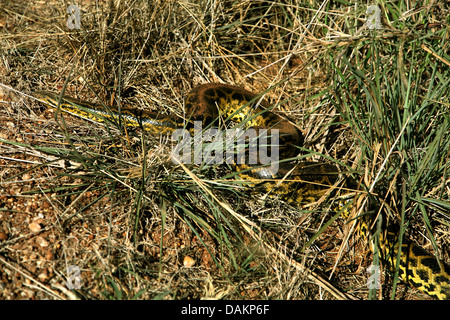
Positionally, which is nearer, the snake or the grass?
the grass

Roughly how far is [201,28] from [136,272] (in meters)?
3.35

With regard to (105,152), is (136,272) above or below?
below

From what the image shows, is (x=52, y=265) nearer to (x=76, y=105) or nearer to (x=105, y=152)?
(x=105, y=152)

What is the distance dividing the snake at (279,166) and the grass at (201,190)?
6.2 inches

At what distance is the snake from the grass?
16cm

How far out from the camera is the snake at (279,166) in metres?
3.64

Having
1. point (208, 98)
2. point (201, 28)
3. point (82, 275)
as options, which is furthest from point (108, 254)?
point (201, 28)

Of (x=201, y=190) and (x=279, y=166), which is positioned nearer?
(x=201, y=190)

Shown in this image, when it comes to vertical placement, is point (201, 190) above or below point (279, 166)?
below

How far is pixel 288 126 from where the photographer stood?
16.0 feet

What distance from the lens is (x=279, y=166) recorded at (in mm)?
4344

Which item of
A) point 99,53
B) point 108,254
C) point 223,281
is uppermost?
point 99,53

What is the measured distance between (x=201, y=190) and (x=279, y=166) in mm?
1096

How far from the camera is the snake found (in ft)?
12.0
